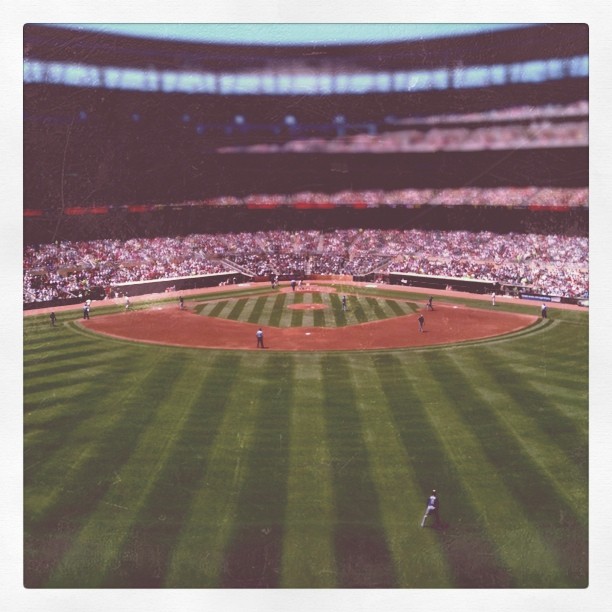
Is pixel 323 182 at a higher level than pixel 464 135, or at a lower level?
lower

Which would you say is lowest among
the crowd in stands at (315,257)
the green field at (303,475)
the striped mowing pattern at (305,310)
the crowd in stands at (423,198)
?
the green field at (303,475)

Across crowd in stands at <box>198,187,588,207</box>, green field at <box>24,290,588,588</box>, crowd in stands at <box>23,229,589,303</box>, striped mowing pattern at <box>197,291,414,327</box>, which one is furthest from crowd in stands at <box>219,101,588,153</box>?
green field at <box>24,290,588,588</box>

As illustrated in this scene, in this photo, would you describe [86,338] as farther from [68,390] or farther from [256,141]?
[256,141]

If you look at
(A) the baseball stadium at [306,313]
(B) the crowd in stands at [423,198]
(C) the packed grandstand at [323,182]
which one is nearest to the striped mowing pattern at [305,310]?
(A) the baseball stadium at [306,313]

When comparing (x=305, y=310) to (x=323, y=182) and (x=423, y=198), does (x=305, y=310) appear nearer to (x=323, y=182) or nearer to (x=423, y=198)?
(x=323, y=182)

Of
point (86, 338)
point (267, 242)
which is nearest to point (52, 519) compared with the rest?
point (86, 338)

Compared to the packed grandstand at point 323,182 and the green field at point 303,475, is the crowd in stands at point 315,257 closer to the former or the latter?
the packed grandstand at point 323,182

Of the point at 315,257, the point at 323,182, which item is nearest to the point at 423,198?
the point at 323,182
